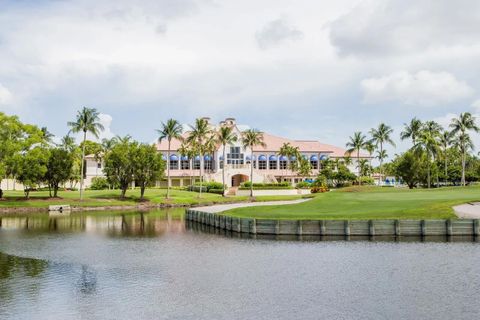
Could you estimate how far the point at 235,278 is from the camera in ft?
107

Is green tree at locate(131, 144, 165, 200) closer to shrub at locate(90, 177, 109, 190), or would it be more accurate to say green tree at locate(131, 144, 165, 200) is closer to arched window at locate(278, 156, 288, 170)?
shrub at locate(90, 177, 109, 190)

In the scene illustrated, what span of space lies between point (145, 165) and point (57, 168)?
17822 mm

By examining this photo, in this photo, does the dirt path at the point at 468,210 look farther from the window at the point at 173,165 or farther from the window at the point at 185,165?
the window at the point at 173,165

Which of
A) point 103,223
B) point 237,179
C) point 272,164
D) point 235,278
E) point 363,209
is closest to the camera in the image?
point 235,278

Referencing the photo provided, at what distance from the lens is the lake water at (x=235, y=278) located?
25375mm

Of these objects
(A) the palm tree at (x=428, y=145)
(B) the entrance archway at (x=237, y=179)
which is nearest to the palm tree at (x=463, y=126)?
(A) the palm tree at (x=428, y=145)

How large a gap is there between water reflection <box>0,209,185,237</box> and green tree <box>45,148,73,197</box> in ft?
76.2

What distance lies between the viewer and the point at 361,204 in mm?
66125

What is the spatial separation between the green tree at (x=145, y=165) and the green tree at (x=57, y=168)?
13.6m

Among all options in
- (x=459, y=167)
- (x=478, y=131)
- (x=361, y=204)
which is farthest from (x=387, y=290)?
(x=459, y=167)

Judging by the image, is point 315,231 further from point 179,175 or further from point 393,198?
point 179,175

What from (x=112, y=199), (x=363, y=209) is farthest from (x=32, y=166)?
(x=363, y=209)

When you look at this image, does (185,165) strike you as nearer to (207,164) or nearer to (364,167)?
(207,164)

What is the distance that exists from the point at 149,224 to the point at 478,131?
8627cm
